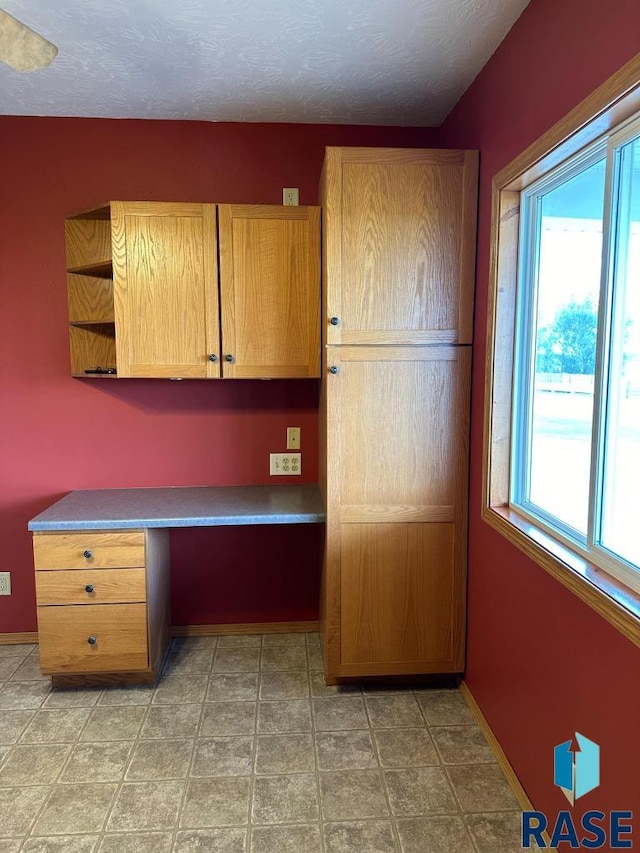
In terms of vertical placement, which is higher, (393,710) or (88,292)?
(88,292)

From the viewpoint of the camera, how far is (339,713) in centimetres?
216

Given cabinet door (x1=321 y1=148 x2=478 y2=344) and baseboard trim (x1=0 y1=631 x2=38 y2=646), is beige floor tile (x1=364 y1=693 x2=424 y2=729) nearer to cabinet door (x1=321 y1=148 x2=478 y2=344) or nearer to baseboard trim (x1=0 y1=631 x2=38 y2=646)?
cabinet door (x1=321 y1=148 x2=478 y2=344)

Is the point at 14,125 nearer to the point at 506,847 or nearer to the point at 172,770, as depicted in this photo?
the point at 172,770

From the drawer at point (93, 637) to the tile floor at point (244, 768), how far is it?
0.48 ft

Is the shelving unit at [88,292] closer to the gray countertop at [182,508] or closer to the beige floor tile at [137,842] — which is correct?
the gray countertop at [182,508]

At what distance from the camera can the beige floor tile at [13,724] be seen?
6.66 ft

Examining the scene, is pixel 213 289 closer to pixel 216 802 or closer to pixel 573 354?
pixel 573 354

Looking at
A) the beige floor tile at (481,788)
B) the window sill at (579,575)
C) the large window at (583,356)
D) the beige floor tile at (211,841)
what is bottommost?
the beige floor tile at (481,788)

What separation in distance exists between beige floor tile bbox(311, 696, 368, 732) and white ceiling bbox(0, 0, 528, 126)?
2539mm

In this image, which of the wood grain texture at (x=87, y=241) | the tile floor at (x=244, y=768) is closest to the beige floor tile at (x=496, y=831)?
the tile floor at (x=244, y=768)

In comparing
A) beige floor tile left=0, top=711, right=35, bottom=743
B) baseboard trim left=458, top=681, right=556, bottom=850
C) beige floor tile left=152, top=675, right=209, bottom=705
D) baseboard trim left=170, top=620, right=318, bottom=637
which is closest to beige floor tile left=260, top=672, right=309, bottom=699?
beige floor tile left=152, top=675, right=209, bottom=705

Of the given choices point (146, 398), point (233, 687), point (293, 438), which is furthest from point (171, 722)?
point (146, 398)

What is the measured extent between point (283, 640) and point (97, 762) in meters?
1.04

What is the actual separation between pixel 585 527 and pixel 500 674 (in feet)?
2.37
